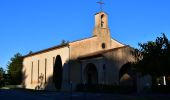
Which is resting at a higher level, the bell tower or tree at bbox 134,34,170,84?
the bell tower

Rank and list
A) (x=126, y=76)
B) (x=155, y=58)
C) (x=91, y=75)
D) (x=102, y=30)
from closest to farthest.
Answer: (x=155, y=58) < (x=126, y=76) < (x=91, y=75) < (x=102, y=30)

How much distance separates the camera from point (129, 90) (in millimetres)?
40250

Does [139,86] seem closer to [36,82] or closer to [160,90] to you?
[160,90]

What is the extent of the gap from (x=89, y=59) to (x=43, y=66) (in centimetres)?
1322

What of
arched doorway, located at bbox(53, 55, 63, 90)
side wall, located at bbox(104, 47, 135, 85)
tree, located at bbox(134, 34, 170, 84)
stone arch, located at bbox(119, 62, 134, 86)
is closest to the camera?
tree, located at bbox(134, 34, 170, 84)

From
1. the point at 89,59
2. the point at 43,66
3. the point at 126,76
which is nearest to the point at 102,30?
the point at 89,59

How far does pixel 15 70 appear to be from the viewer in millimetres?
77812

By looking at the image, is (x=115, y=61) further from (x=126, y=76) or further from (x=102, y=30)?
(x=102, y=30)

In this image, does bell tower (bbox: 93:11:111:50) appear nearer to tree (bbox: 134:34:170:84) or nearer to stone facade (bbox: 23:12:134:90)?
stone facade (bbox: 23:12:134:90)

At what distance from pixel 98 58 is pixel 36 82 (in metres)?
19.6

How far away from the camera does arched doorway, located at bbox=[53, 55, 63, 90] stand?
4816cm

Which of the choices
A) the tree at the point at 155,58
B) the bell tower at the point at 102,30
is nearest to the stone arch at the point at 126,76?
the bell tower at the point at 102,30

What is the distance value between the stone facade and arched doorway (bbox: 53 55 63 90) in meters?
0.57

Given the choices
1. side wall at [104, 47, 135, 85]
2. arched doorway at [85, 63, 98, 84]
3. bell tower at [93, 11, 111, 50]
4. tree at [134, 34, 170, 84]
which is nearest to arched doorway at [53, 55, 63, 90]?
arched doorway at [85, 63, 98, 84]
